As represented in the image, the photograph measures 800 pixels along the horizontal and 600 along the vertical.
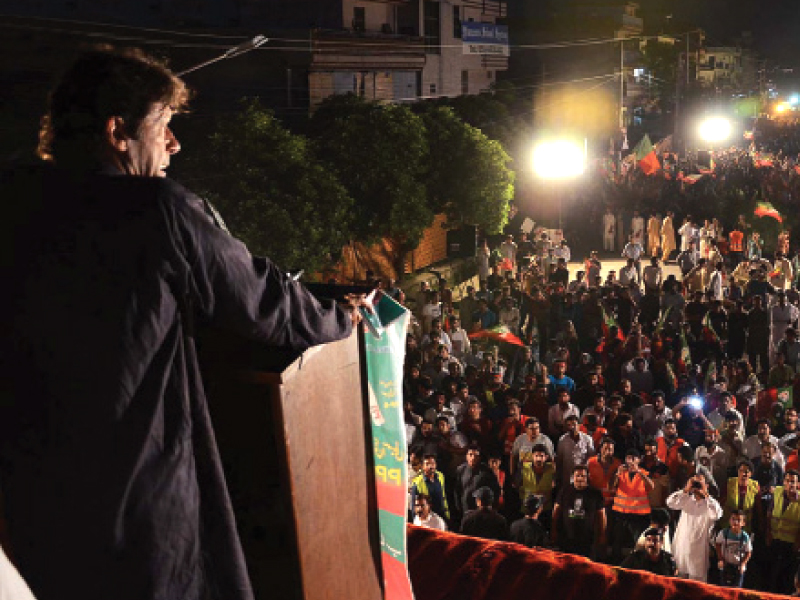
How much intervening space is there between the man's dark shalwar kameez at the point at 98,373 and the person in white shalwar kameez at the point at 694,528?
21.8ft

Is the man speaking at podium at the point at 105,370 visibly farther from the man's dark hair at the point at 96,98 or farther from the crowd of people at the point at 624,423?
the crowd of people at the point at 624,423

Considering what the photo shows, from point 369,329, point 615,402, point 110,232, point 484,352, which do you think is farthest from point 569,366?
point 110,232

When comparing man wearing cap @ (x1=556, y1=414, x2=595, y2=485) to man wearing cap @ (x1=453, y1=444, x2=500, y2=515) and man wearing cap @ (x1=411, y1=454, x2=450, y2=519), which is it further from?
man wearing cap @ (x1=411, y1=454, x2=450, y2=519)

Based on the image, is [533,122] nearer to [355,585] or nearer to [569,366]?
[569,366]

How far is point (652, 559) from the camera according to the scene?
7.14 m

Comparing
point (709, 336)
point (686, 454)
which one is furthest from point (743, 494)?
point (709, 336)

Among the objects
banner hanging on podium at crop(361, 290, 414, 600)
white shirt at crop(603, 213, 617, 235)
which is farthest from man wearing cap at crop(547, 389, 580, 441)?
white shirt at crop(603, 213, 617, 235)

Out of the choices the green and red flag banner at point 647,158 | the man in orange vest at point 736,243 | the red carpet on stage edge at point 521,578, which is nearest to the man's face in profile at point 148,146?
the red carpet on stage edge at point 521,578

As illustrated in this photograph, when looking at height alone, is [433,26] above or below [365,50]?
above

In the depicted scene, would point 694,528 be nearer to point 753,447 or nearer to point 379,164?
point 753,447

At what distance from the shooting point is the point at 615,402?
10.0 m

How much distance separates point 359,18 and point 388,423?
34.2 meters

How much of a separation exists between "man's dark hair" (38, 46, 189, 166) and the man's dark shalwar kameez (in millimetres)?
142

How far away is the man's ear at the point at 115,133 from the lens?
2119 mm
